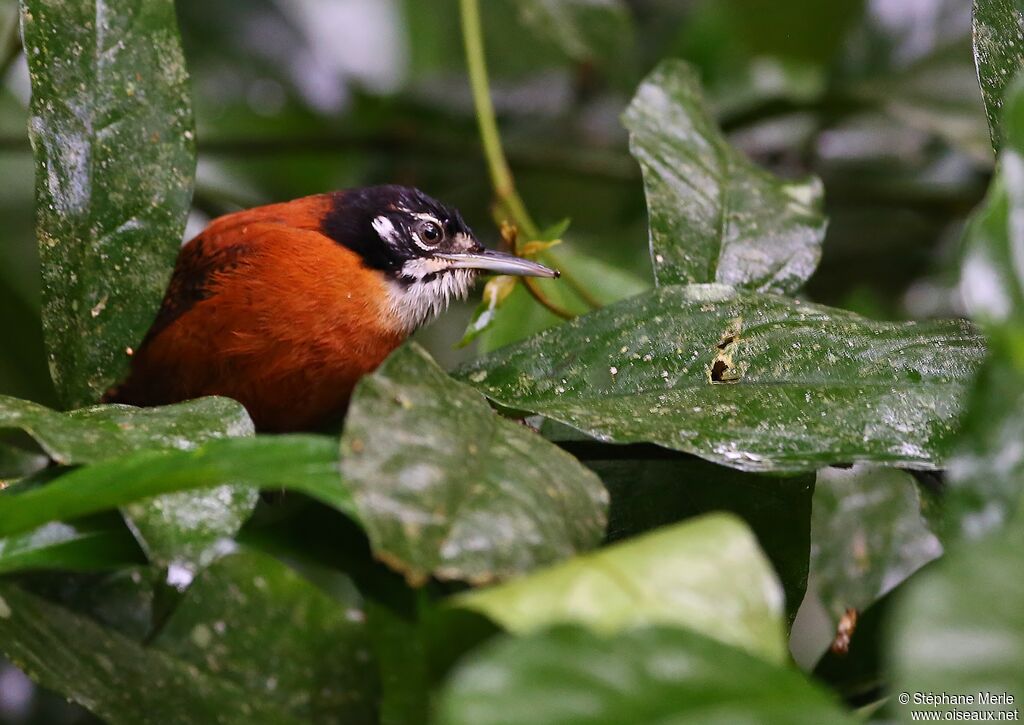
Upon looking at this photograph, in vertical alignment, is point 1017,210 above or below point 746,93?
above

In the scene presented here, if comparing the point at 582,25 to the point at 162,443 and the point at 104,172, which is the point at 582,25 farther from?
the point at 162,443

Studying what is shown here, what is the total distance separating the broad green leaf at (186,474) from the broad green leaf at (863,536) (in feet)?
3.65

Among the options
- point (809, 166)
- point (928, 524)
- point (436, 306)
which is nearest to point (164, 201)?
point (436, 306)

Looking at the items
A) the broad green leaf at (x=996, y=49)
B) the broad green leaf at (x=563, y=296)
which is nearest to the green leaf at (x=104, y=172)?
the broad green leaf at (x=563, y=296)

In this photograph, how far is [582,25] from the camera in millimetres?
2787

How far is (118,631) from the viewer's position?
1.13 metres

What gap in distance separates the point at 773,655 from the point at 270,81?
3095 millimetres

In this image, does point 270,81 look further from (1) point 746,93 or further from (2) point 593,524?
(2) point 593,524

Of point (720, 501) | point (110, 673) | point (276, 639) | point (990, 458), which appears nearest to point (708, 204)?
point (720, 501)

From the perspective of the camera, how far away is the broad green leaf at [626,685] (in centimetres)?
69

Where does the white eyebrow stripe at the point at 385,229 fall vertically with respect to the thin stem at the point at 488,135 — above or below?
below

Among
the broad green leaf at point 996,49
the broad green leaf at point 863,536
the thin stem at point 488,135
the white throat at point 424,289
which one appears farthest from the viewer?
the white throat at point 424,289

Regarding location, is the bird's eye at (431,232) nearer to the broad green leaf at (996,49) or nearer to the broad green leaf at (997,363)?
the broad green leaf at (996,49)

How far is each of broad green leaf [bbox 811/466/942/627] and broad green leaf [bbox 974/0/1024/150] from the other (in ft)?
2.21
